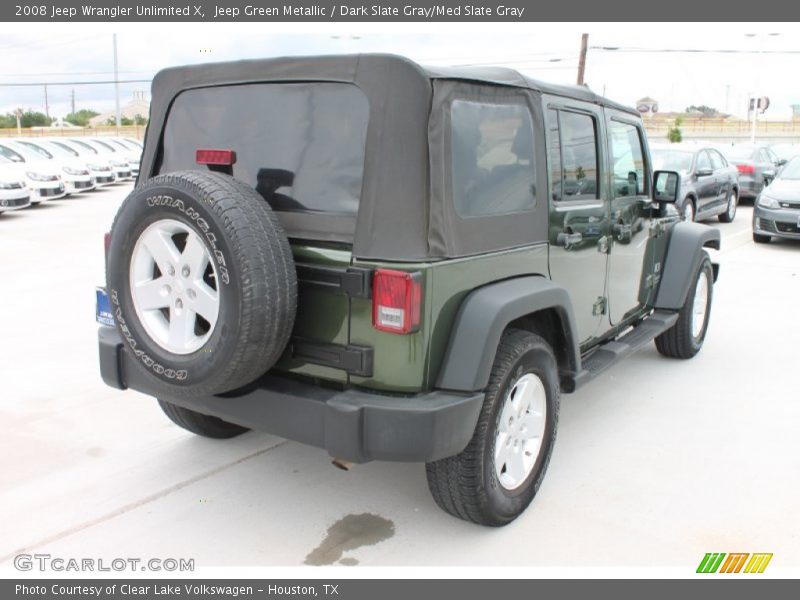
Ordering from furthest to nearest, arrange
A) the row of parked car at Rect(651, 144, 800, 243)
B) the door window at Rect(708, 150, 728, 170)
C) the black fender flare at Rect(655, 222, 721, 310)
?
the door window at Rect(708, 150, 728, 170) < the row of parked car at Rect(651, 144, 800, 243) < the black fender flare at Rect(655, 222, 721, 310)

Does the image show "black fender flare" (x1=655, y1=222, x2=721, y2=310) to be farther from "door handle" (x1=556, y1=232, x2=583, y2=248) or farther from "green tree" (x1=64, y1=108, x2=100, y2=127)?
"green tree" (x1=64, y1=108, x2=100, y2=127)

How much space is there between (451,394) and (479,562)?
0.76m

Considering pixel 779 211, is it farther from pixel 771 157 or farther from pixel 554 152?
pixel 554 152

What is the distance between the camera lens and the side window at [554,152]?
362 centimetres

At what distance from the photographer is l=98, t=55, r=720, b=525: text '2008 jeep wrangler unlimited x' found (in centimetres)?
280

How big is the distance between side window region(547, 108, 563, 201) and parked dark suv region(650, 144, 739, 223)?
28.8ft

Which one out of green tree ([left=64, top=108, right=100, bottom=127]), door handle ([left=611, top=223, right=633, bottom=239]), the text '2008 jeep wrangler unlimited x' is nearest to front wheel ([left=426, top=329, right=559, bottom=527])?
the text '2008 jeep wrangler unlimited x'

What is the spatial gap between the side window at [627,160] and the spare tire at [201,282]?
245 cm

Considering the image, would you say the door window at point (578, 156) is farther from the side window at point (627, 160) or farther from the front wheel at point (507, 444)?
the front wheel at point (507, 444)

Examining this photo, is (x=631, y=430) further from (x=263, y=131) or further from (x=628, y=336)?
(x=263, y=131)

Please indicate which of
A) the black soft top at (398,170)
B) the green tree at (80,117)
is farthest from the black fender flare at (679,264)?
the green tree at (80,117)

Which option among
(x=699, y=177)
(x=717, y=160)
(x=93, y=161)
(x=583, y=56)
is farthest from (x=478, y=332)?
(x=583, y=56)

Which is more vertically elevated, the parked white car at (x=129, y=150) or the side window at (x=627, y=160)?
the side window at (x=627, y=160)

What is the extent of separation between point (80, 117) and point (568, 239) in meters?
102
